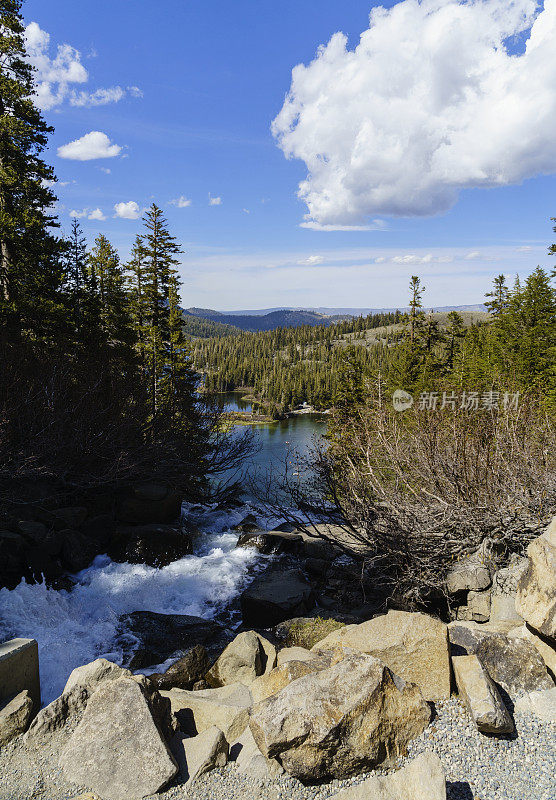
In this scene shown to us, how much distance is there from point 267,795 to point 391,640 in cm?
263

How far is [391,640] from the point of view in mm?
6793

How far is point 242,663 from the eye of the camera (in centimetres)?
884

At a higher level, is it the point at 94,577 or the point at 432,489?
the point at 432,489

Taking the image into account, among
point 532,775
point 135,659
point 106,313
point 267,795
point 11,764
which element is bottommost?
point 135,659

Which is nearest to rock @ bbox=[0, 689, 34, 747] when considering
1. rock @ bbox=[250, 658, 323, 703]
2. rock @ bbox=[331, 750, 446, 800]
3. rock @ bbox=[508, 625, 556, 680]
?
rock @ bbox=[250, 658, 323, 703]

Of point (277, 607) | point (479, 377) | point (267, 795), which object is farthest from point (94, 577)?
point (479, 377)

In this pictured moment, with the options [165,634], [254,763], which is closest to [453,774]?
[254,763]

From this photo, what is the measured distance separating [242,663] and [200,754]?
10.6ft

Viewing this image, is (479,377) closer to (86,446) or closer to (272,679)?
(86,446)

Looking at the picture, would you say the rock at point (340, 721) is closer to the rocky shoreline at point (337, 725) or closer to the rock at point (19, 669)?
the rocky shoreline at point (337, 725)

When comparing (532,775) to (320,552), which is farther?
(320,552)

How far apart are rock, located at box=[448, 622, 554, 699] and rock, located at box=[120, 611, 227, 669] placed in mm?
6120

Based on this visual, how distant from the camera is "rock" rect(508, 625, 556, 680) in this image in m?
6.63

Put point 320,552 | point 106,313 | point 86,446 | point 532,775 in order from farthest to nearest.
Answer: point 106,313 → point 320,552 → point 86,446 → point 532,775
